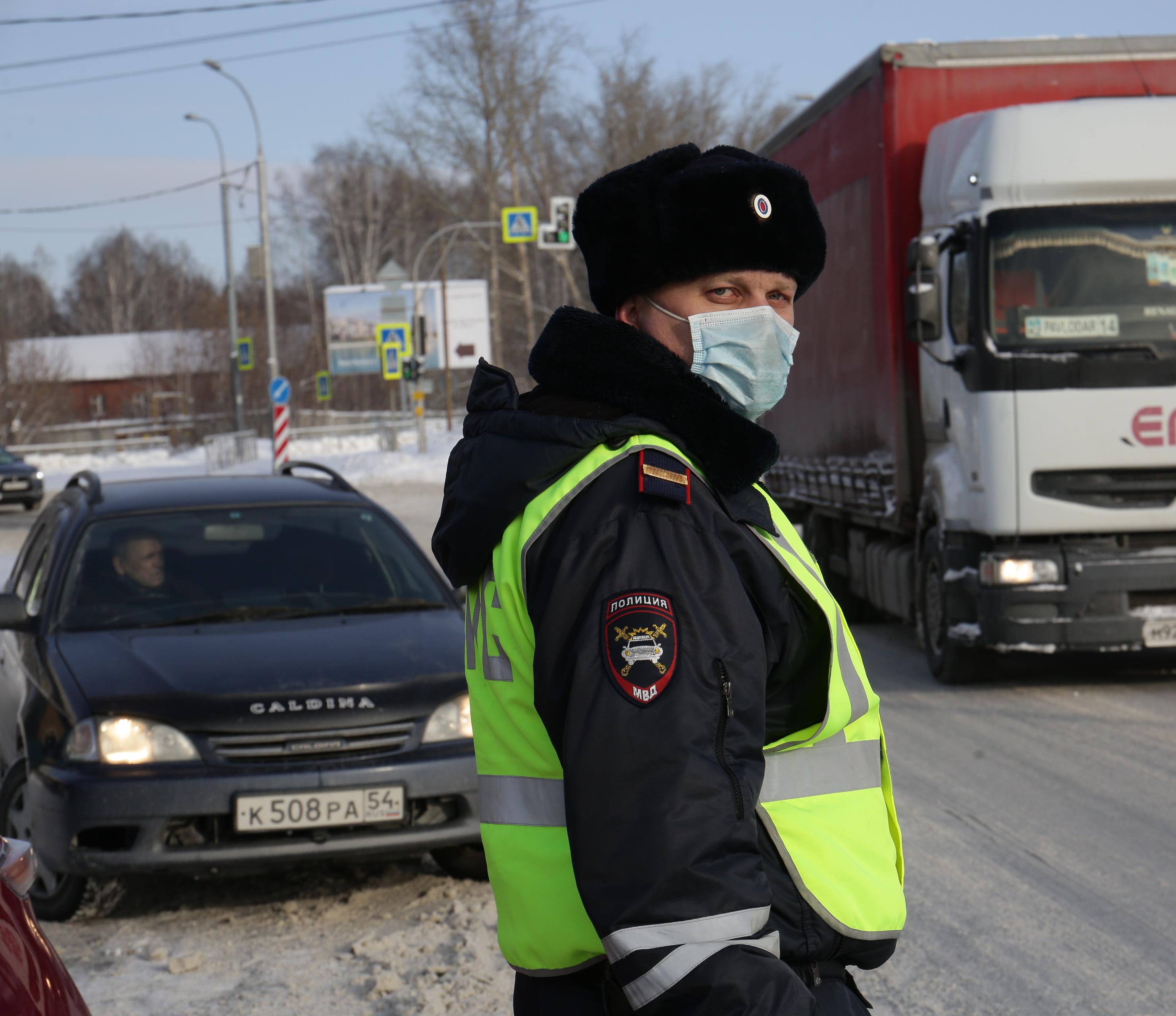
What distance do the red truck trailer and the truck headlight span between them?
11 mm

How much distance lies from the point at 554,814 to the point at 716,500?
40cm

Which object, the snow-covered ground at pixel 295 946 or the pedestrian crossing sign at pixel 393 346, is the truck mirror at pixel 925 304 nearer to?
the snow-covered ground at pixel 295 946

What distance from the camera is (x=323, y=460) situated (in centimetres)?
4244

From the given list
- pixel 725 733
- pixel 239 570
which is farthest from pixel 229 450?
pixel 725 733

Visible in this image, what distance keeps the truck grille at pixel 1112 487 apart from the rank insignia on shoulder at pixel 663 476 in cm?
690

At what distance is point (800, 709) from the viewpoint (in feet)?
5.78

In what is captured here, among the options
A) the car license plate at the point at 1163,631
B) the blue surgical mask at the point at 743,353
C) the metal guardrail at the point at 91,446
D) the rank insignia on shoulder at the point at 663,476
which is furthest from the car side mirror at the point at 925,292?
the metal guardrail at the point at 91,446

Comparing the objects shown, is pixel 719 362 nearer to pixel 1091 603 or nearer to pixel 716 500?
pixel 716 500

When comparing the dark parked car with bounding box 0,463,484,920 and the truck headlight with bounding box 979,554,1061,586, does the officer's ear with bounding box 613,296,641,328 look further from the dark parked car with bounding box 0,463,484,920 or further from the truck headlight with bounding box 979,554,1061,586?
the truck headlight with bounding box 979,554,1061,586

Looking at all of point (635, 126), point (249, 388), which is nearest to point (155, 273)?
point (249, 388)

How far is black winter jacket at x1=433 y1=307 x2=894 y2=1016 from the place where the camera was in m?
1.48

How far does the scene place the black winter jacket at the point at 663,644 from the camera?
148 cm

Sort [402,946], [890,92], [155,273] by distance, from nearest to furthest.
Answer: [402,946] → [890,92] → [155,273]

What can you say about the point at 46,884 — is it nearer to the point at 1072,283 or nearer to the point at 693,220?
the point at 693,220
